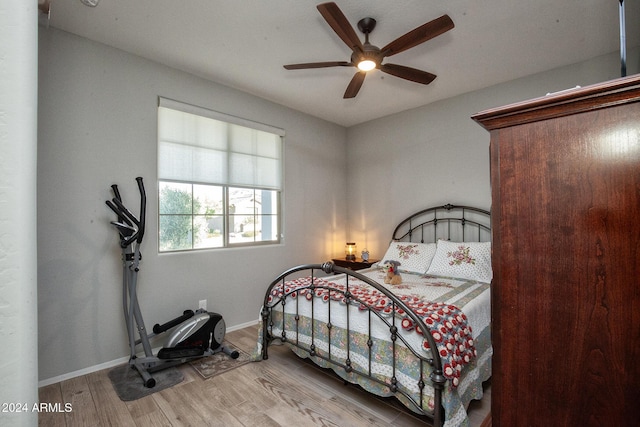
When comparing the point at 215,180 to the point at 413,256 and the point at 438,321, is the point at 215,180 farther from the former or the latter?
the point at 438,321

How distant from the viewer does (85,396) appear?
210 centimetres

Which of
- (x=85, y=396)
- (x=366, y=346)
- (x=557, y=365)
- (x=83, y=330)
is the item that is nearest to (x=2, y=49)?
(x=557, y=365)

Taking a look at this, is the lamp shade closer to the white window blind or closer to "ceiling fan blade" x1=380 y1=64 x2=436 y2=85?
the white window blind

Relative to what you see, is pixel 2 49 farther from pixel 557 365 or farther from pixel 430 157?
pixel 430 157

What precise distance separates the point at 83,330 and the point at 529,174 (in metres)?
3.11

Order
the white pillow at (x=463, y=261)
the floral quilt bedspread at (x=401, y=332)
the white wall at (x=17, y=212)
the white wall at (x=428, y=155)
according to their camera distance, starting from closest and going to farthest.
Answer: the white wall at (x=17, y=212) < the floral quilt bedspread at (x=401, y=332) < the white pillow at (x=463, y=261) < the white wall at (x=428, y=155)

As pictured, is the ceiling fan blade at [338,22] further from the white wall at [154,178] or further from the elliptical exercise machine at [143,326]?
the elliptical exercise machine at [143,326]

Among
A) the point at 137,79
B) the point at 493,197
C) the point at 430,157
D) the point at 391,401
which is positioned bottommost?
the point at 391,401

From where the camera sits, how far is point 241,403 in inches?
78.8

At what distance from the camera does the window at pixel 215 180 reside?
2.95 m

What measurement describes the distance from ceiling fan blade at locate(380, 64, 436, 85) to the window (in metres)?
1.79

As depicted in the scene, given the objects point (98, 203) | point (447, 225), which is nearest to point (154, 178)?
point (98, 203)

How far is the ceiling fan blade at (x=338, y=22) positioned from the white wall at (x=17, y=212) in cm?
164

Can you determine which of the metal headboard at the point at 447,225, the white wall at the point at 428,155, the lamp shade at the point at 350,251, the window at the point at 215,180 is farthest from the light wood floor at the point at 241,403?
the white wall at the point at 428,155
